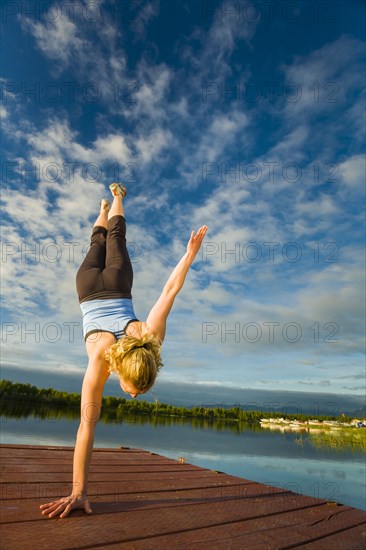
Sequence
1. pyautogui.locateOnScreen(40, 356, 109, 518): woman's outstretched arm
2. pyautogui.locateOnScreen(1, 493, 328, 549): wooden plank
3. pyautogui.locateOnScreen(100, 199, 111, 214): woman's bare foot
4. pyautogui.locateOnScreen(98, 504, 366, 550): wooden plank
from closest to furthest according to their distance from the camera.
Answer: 1. pyautogui.locateOnScreen(1, 493, 328, 549): wooden plank
2. pyautogui.locateOnScreen(98, 504, 366, 550): wooden plank
3. pyautogui.locateOnScreen(40, 356, 109, 518): woman's outstretched arm
4. pyautogui.locateOnScreen(100, 199, 111, 214): woman's bare foot

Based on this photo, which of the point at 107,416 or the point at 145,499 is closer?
the point at 145,499

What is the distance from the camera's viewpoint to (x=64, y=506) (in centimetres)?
217

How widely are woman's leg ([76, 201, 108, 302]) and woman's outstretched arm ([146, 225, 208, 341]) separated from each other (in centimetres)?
62

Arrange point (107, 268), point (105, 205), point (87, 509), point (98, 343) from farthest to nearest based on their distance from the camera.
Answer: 1. point (105, 205)
2. point (107, 268)
3. point (98, 343)
4. point (87, 509)

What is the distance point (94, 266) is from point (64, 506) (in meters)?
2.00

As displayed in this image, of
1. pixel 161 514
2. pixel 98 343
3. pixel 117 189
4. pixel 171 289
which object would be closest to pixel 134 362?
pixel 98 343

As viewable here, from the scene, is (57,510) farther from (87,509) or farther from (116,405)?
(116,405)

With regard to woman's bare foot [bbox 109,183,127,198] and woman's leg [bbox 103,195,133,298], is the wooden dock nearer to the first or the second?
woman's leg [bbox 103,195,133,298]

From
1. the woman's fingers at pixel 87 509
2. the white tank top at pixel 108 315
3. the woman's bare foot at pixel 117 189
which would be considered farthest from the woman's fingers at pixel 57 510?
the woman's bare foot at pixel 117 189

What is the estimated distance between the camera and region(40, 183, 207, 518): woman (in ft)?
7.48

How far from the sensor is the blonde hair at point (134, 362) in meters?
2.26

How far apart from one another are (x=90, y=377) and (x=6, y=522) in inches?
35.2

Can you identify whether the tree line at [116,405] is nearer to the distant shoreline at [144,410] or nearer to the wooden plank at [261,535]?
the distant shoreline at [144,410]

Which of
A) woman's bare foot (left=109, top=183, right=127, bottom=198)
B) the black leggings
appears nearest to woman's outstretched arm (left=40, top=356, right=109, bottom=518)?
the black leggings
